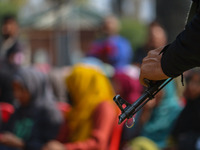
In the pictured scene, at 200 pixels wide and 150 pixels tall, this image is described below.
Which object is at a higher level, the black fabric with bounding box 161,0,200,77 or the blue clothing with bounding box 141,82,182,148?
the black fabric with bounding box 161,0,200,77

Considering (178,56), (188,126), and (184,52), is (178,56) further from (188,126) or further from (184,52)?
(188,126)

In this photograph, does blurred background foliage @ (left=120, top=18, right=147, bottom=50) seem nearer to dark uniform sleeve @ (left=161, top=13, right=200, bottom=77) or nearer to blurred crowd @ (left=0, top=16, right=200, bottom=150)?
blurred crowd @ (left=0, top=16, right=200, bottom=150)

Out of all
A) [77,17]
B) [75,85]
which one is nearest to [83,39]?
[77,17]

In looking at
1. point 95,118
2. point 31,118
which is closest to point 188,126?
point 95,118

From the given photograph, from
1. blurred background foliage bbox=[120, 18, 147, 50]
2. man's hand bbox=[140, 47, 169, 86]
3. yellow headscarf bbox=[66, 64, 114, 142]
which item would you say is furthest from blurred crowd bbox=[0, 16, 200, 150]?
blurred background foliage bbox=[120, 18, 147, 50]

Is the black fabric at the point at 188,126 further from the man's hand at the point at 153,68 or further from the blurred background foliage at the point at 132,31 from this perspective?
the blurred background foliage at the point at 132,31

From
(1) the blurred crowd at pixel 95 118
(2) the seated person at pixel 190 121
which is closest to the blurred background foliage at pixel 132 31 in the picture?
(1) the blurred crowd at pixel 95 118

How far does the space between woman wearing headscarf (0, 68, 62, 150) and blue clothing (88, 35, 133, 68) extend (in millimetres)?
1953

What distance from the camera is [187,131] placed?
4262 millimetres

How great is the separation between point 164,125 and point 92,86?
0.74 m

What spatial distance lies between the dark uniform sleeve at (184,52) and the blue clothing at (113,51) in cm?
432

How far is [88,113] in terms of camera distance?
4414 millimetres

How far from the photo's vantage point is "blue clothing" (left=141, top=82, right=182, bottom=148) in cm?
462

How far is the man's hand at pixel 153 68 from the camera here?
2219 mm
